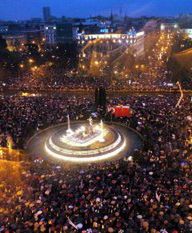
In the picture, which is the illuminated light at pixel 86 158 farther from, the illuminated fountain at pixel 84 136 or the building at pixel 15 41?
the building at pixel 15 41

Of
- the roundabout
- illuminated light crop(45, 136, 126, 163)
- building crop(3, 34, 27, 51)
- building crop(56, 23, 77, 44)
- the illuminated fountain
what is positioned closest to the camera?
illuminated light crop(45, 136, 126, 163)

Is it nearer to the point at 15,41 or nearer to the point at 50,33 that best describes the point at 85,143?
the point at 15,41

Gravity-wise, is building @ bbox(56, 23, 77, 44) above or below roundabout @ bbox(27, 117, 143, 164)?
above

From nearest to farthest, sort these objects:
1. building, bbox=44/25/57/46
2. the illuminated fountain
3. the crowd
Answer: the crowd
the illuminated fountain
building, bbox=44/25/57/46

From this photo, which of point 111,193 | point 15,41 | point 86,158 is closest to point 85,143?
point 86,158

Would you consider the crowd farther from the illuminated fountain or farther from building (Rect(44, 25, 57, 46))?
building (Rect(44, 25, 57, 46))

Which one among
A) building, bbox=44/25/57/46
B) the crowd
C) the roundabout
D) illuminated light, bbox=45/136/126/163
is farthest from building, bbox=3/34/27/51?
illuminated light, bbox=45/136/126/163

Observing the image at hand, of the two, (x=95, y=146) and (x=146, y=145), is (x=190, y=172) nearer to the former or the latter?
(x=146, y=145)
